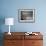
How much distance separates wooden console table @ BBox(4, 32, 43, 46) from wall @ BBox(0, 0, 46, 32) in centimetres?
61

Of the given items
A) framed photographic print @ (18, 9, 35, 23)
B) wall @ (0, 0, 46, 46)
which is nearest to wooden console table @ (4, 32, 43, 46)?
wall @ (0, 0, 46, 46)

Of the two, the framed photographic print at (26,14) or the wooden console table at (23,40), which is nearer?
the wooden console table at (23,40)

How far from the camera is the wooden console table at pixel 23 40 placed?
3984 millimetres

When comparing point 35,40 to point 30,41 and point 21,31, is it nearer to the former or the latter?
point 30,41

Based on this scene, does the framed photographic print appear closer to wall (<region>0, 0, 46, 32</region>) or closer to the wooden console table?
wall (<region>0, 0, 46, 32</region>)

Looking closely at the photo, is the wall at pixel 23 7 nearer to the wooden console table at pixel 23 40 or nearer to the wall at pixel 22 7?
the wall at pixel 22 7

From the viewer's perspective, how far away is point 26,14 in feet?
14.9

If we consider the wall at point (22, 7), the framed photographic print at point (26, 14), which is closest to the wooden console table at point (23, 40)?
the wall at point (22, 7)

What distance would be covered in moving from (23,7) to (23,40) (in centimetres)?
120

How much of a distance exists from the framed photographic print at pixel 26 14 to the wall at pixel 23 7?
0.35 feet

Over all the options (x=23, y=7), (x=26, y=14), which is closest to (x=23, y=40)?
(x=26, y=14)

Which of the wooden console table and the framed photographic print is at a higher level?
the framed photographic print

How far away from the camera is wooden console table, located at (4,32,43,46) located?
13.1ft

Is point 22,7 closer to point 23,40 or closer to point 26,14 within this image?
point 26,14
